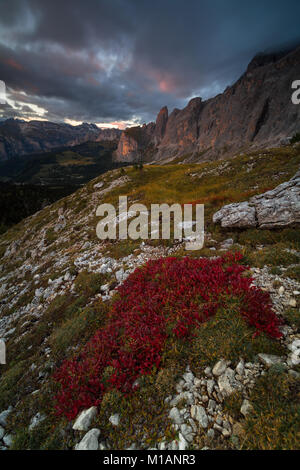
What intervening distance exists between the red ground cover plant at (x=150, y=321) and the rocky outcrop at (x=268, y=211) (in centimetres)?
451

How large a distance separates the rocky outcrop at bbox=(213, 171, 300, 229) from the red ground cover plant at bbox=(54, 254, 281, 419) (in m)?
4.51

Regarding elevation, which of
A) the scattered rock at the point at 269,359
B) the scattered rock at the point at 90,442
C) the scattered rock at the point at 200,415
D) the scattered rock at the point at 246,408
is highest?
the scattered rock at the point at 269,359

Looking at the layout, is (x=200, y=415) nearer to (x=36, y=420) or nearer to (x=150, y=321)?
(x=150, y=321)

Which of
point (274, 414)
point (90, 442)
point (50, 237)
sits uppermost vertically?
point (50, 237)

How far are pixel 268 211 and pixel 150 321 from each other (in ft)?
34.5

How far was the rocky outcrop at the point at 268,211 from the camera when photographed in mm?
11214

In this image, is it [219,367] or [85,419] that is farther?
[219,367]

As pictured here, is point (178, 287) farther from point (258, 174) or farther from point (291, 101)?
point (291, 101)

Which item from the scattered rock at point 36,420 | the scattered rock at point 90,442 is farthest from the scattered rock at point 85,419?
the scattered rock at point 36,420

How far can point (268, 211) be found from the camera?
1211 centimetres

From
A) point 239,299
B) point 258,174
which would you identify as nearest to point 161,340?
point 239,299

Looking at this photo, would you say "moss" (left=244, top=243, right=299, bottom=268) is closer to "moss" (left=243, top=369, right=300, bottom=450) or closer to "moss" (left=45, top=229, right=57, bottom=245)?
"moss" (left=243, top=369, right=300, bottom=450)

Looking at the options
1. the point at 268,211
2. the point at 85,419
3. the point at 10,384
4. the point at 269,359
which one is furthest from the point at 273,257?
the point at 10,384

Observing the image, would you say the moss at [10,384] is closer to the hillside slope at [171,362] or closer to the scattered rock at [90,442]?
the hillside slope at [171,362]
